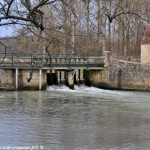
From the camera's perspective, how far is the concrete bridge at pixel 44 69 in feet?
109

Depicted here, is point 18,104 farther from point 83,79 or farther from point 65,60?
point 83,79

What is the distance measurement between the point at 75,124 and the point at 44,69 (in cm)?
1805

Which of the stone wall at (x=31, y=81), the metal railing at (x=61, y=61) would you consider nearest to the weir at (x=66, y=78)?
the metal railing at (x=61, y=61)

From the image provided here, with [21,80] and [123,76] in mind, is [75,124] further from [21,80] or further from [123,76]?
[123,76]

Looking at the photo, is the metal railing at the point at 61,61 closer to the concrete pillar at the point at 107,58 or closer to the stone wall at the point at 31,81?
the concrete pillar at the point at 107,58

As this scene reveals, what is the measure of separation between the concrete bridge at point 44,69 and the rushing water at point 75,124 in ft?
23.8

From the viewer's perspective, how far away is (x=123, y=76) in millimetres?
35250

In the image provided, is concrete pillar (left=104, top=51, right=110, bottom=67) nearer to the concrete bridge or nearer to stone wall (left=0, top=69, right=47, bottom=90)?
the concrete bridge

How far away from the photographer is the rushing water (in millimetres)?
12148

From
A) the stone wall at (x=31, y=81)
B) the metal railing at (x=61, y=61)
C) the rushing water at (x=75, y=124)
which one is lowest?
the rushing water at (x=75, y=124)

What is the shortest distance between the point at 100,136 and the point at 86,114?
5.70 m

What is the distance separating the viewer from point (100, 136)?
13.5 meters

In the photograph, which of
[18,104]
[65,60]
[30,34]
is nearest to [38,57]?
[65,60]

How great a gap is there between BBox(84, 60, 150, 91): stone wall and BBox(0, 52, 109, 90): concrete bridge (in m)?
0.73
